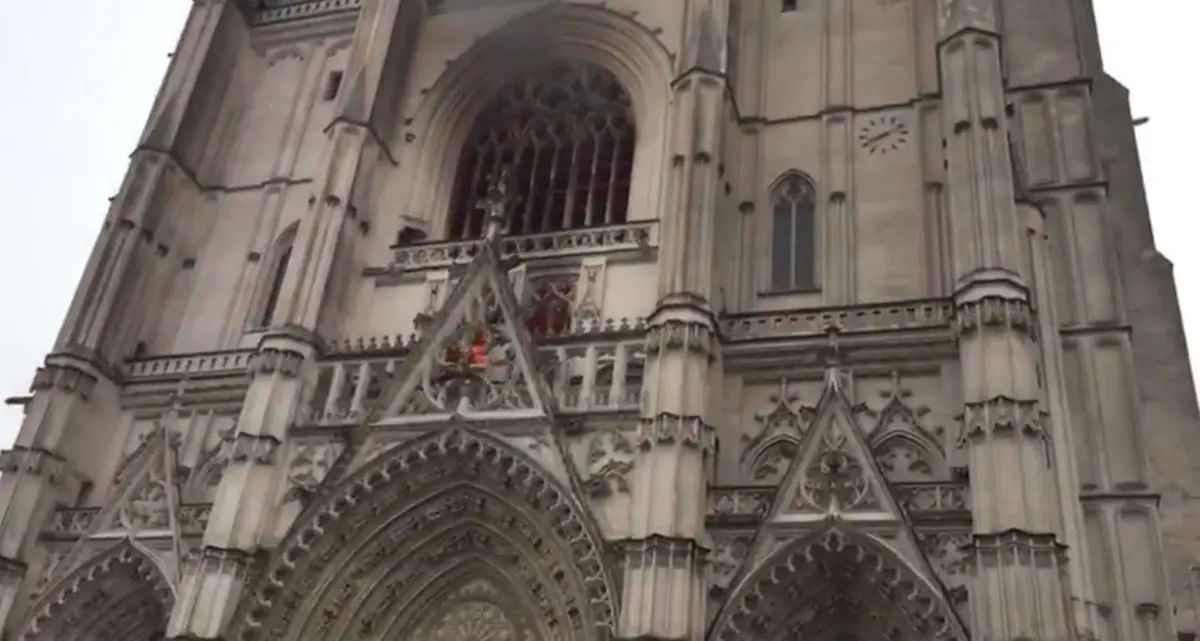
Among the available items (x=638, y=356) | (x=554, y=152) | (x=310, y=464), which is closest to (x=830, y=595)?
(x=638, y=356)

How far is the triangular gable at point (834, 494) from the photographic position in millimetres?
12430

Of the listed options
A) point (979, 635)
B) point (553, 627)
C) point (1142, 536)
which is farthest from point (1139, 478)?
point (553, 627)

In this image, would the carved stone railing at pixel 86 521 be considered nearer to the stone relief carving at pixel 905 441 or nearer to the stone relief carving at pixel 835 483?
the stone relief carving at pixel 835 483

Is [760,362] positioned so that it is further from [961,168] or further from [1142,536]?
[1142,536]

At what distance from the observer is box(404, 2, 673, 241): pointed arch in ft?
62.3

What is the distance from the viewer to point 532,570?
14.2 metres

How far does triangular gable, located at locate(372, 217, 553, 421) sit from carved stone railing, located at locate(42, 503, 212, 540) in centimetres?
317

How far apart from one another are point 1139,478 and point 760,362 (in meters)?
5.13

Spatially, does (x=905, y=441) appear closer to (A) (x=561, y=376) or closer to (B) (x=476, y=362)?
(A) (x=561, y=376)

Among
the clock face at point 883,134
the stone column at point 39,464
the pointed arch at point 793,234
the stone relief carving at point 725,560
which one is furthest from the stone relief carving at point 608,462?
the stone column at point 39,464

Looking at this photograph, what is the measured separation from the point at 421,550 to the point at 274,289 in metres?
6.58

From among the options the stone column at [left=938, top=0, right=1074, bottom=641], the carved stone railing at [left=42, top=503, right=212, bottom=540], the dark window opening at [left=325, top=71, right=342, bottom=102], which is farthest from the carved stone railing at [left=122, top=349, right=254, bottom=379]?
the stone column at [left=938, top=0, right=1074, bottom=641]

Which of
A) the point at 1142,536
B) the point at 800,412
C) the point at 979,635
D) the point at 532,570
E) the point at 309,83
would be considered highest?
the point at 309,83

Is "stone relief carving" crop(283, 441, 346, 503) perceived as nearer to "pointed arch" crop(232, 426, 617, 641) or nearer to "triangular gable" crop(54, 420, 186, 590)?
"pointed arch" crop(232, 426, 617, 641)
